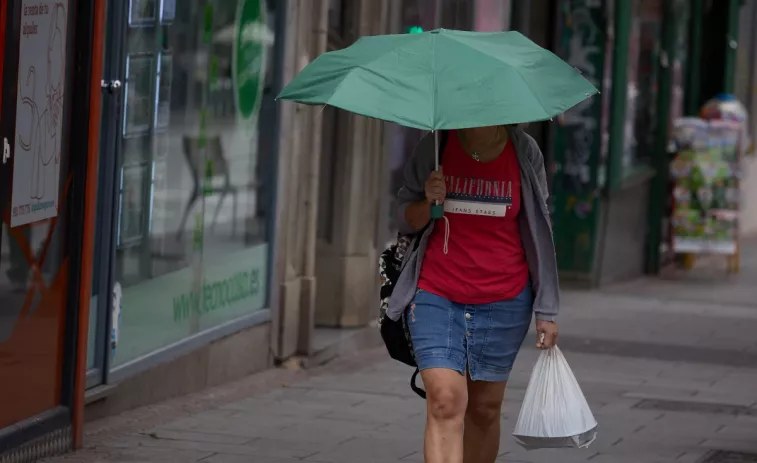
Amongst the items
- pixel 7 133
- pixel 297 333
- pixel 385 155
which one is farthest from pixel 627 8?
pixel 7 133

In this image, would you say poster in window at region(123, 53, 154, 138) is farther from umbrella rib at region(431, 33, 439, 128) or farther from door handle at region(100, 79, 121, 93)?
umbrella rib at region(431, 33, 439, 128)

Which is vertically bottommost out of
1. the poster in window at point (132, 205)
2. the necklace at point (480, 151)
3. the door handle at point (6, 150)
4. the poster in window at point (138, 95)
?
the poster in window at point (132, 205)

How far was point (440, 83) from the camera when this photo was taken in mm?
4973

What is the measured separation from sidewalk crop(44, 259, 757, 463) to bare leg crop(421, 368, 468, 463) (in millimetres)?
1689

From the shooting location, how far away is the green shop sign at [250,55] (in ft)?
29.1

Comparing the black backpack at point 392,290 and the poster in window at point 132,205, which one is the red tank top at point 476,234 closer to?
the black backpack at point 392,290

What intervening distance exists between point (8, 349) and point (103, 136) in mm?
1272

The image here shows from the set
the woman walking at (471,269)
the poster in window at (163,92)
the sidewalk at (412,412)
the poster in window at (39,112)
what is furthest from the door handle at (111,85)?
the woman walking at (471,269)

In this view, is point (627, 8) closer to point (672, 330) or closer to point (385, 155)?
point (672, 330)

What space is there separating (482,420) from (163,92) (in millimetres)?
2962

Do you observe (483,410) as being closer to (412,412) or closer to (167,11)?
(412,412)

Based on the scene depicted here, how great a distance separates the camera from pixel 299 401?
8.48 meters

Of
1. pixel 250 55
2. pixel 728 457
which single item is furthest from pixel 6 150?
pixel 728 457

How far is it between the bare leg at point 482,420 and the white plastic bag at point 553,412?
0.11 m
